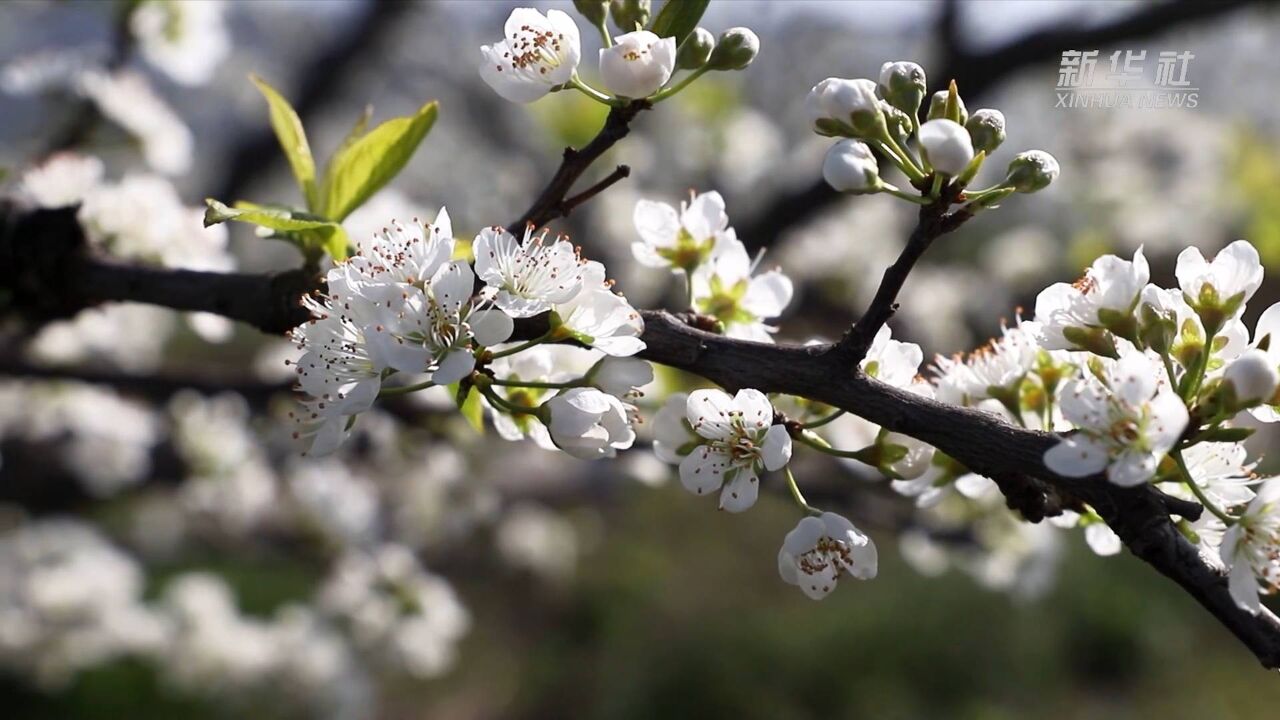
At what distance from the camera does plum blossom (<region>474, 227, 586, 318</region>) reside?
0.58 m

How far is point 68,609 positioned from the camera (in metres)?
2.59

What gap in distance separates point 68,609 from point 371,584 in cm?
122

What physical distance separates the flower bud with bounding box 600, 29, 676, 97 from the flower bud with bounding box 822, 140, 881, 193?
0.11 meters

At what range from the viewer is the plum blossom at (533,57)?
25.8 inches

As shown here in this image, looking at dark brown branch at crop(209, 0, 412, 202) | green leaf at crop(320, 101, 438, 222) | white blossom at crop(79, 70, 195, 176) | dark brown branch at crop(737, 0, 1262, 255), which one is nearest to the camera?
green leaf at crop(320, 101, 438, 222)

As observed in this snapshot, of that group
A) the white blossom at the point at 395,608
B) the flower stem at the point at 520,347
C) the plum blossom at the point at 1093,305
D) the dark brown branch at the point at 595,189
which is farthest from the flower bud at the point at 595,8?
the white blossom at the point at 395,608

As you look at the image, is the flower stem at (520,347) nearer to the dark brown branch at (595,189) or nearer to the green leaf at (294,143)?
the dark brown branch at (595,189)

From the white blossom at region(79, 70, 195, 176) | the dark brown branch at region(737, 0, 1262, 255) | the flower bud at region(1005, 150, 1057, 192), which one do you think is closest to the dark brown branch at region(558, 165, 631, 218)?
the flower bud at region(1005, 150, 1057, 192)

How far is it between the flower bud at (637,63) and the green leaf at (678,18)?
4 cm

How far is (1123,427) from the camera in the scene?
1.74 ft

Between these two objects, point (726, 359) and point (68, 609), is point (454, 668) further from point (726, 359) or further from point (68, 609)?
point (726, 359)

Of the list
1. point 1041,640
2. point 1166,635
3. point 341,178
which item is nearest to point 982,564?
point 341,178

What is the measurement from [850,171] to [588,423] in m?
0.21

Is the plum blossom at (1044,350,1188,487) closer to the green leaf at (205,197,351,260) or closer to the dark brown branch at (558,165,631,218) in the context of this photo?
the dark brown branch at (558,165,631,218)
